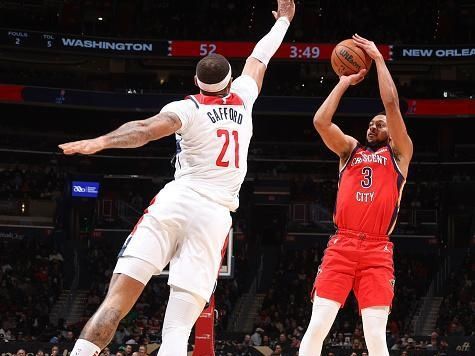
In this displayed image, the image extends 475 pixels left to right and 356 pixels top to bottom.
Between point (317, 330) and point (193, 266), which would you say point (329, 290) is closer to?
point (317, 330)

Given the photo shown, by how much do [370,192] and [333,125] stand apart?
73cm

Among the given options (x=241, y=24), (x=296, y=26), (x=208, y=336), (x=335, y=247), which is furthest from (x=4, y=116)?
(x=335, y=247)

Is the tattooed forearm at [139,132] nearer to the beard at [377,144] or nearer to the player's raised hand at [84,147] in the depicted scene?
the player's raised hand at [84,147]

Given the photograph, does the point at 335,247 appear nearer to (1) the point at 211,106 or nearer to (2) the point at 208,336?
(1) the point at 211,106

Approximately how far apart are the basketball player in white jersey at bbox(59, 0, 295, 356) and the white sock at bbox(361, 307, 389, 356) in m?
2.04

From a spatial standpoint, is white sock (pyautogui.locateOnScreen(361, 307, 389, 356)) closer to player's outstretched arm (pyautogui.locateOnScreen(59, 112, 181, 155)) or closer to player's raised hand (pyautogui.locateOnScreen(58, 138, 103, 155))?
player's outstretched arm (pyautogui.locateOnScreen(59, 112, 181, 155))

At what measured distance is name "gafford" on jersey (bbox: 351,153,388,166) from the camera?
7.82 m

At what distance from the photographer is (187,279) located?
5.53 metres

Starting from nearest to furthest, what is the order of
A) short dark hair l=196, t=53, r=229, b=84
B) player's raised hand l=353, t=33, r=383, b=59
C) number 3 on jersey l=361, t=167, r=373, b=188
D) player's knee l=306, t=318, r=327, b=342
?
short dark hair l=196, t=53, r=229, b=84 → player's knee l=306, t=318, r=327, b=342 → number 3 on jersey l=361, t=167, r=373, b=188 → player's raised hand l=353, t=33, r=383, b=59

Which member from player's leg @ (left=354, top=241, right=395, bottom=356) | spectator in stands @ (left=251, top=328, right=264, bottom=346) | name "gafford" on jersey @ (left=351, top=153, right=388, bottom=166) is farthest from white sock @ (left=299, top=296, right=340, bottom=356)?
spectator in stands @ (left=251, top=328, right=264, bottom=346)

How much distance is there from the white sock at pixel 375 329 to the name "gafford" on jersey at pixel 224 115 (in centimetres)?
237

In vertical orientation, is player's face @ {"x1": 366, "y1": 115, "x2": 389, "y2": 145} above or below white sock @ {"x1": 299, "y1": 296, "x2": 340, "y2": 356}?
above

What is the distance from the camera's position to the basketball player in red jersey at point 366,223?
7336 mm

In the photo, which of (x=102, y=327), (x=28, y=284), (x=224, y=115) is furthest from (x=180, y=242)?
(x=28, y=284)
